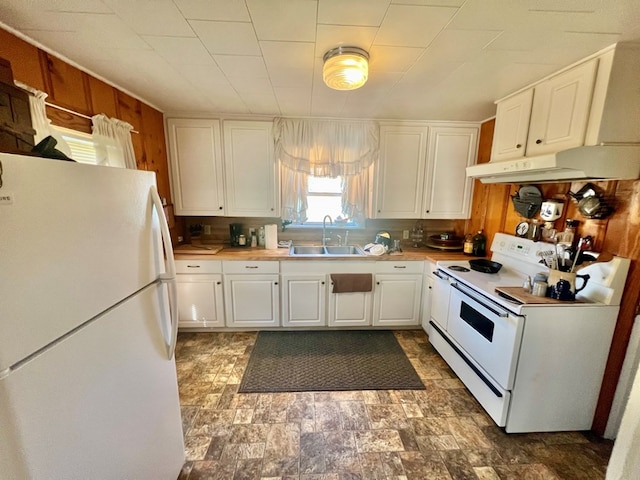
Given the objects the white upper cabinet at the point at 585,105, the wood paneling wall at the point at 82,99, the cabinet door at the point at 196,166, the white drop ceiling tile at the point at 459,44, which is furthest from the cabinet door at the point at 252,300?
the white upper cabinet at the point at 585,105

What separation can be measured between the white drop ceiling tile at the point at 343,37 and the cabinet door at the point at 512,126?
1324 mm

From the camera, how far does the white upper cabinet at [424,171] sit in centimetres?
293

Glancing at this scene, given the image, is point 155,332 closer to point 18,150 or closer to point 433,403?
A: point 18,150

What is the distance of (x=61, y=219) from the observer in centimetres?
79

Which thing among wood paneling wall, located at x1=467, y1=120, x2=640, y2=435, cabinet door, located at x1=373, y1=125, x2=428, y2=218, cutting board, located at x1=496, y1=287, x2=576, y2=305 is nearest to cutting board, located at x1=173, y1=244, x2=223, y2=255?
cabinet door, located at x1=373, y1=125, x2=428, y2=218

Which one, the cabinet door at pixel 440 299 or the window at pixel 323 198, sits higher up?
the window at pixel 323 198

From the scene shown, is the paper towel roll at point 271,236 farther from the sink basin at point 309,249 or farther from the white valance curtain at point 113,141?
the white valance curtain at point 113,141

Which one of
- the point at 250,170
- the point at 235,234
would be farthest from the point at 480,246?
the point at 235,234

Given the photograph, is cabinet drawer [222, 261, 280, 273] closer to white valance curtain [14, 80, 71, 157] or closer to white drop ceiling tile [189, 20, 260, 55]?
white valance curtain [14, 80, 71, 157]

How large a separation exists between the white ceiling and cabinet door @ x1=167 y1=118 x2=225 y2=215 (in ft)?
2.21

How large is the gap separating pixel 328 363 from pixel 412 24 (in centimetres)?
248

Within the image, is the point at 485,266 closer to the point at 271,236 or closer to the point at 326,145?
the point at 326,145

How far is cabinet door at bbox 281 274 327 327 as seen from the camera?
9.34 ft

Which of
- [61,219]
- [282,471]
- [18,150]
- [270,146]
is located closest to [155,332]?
[61,219]
